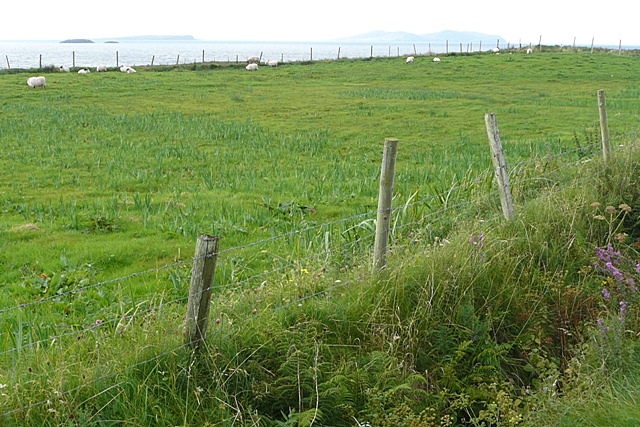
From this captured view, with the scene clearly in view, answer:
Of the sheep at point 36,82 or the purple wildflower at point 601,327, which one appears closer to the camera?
the purple wildflower at point 601,327

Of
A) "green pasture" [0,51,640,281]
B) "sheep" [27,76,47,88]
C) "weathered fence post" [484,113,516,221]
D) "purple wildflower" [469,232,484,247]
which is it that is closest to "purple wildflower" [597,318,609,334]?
"purple wildflower" [469,232,484,247]

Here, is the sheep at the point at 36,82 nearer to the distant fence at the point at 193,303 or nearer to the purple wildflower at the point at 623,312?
the distant fence at the point at 193,303

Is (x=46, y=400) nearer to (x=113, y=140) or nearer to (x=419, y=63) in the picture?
(x=113, y=140)

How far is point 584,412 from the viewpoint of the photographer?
4031 mm

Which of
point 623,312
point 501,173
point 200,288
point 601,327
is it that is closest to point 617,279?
point 623,312

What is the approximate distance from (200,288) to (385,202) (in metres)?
1.83

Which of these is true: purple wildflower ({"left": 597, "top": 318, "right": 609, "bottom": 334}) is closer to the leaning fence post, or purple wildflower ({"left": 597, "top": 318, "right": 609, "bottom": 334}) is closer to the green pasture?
the leaning fence post

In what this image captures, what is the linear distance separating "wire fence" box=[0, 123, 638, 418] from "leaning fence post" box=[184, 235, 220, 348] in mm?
109

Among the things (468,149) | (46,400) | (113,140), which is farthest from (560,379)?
(113,140)

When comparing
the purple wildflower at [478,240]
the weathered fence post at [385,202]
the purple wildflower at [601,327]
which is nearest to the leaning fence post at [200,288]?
the weathered fence post at [385,202]

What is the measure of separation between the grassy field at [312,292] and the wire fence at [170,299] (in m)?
0.03

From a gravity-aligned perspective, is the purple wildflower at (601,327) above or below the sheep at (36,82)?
below

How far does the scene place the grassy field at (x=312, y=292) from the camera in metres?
4.04

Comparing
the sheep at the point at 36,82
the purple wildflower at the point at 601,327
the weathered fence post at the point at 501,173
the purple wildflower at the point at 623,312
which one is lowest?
the purple wildflower at the point at 601,327
